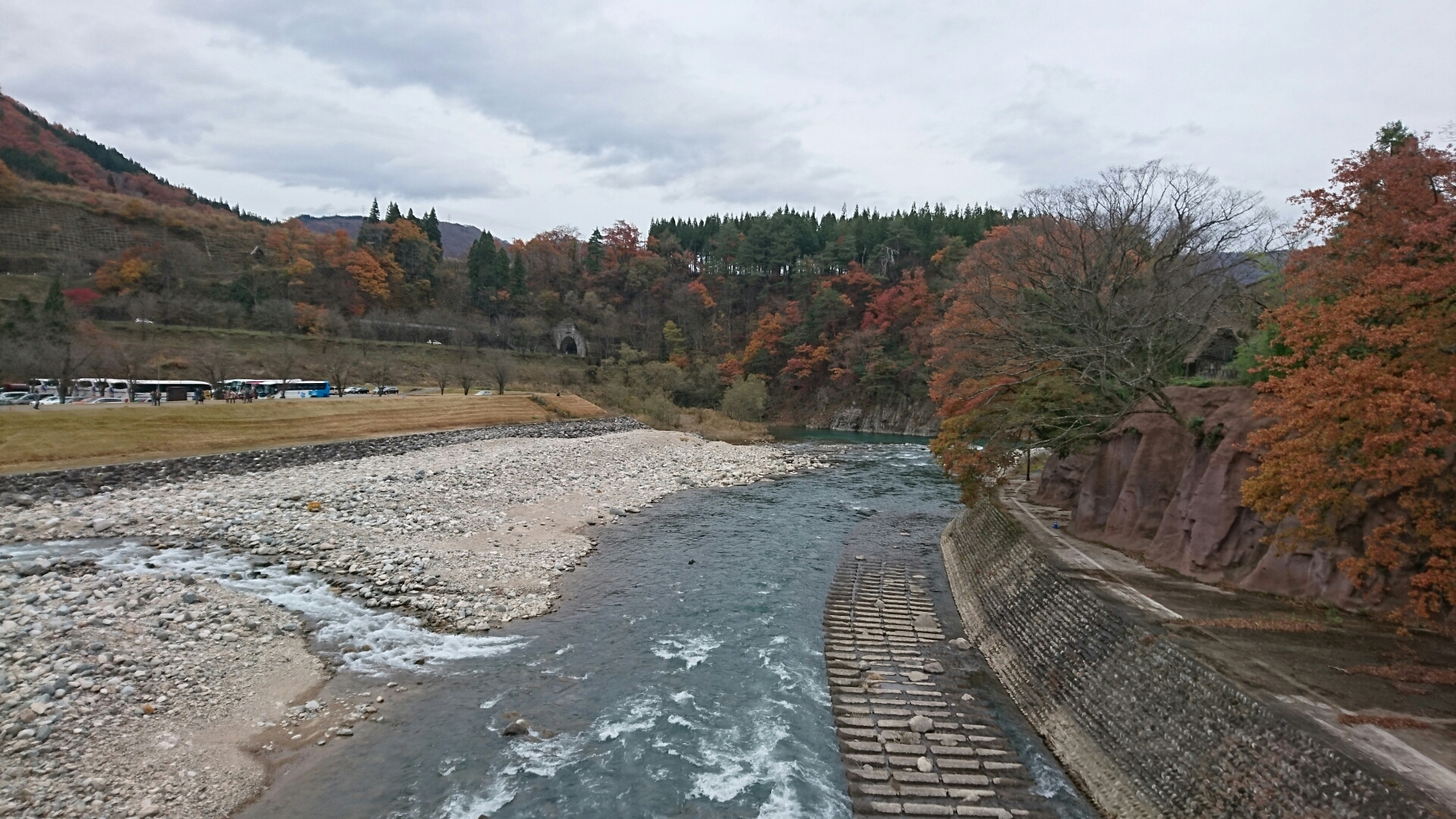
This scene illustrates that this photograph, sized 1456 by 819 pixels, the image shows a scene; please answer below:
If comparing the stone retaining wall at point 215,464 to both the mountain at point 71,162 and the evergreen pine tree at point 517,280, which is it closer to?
the evergreen pine tree at point 517,280

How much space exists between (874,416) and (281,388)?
2234 inches

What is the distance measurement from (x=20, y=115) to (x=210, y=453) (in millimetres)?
133671

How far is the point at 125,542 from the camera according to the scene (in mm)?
18781

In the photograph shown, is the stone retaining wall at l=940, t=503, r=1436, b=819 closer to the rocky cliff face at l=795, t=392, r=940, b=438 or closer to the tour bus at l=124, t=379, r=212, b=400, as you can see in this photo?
the tour bus at l=124, t=379, r=212, b=400

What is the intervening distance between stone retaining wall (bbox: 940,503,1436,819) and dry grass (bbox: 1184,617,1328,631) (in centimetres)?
110

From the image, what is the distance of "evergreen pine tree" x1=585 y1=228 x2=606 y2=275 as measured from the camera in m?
107

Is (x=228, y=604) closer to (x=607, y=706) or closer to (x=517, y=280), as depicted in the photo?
(x=607, y=706)

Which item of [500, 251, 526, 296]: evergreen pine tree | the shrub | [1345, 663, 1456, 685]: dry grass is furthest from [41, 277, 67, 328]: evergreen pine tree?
[1345, 663, 1456, 685]: dry grass

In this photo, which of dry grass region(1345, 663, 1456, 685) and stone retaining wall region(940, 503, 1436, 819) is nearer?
stone retaining wall region(940, 503, 1436, 819)

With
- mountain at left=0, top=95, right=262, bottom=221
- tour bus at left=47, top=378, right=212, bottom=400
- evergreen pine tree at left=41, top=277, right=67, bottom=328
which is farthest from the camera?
mountain at left=0, top=95, right=262, bottom=221

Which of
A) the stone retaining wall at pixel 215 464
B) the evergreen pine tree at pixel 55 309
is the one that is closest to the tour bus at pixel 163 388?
the evergreen pine tree at pixel 55 309

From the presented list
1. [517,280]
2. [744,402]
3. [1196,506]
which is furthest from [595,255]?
[1196,506]

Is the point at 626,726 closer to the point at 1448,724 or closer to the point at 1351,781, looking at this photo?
the point at 1351,781

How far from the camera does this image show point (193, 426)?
3122 centimetres
